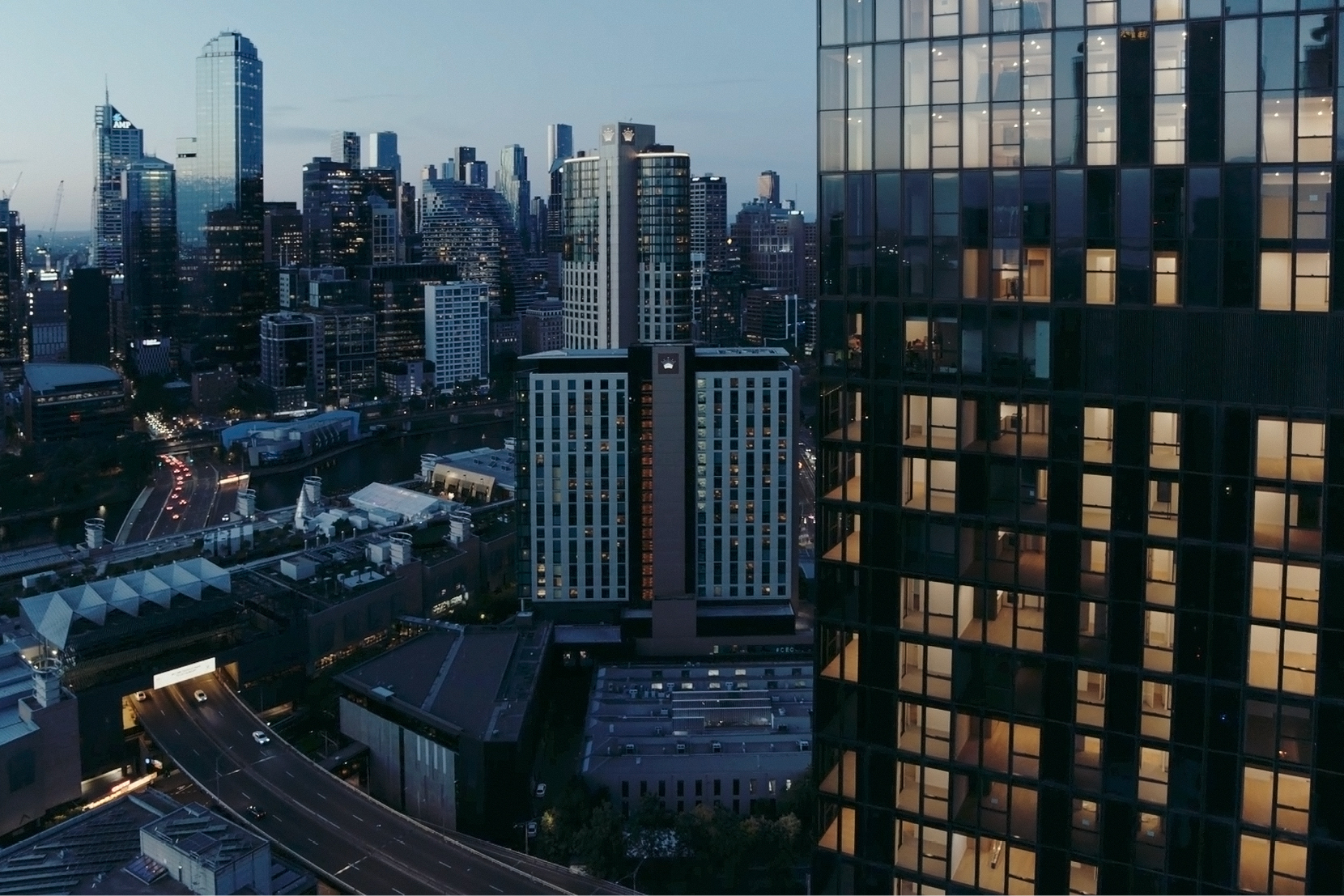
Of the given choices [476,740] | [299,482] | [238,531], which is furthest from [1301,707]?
[299,482]

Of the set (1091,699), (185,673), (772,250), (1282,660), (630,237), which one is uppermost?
(772,250)

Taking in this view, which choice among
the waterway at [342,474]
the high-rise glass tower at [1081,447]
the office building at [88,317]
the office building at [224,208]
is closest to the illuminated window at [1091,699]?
the high-rise glass tower at [1081,447]

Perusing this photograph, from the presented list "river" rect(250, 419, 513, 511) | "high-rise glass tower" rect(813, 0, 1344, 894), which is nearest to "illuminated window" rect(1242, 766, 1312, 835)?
"high-rise glass tower" rect(813, 0, 1344, 894)

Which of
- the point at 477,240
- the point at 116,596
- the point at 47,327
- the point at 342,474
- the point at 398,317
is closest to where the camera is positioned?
the point at 116,596

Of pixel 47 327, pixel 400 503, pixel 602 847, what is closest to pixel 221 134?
pixel 47 327

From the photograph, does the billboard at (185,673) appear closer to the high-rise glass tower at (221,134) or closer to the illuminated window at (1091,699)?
the illuminated window at (1091,699)

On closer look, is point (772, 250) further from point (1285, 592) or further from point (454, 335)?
point (1285, 592)

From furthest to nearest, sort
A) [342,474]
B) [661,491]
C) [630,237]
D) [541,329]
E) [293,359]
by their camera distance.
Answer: [541,329] → [293,359] → [342,474] → [630,237] → [661,491]

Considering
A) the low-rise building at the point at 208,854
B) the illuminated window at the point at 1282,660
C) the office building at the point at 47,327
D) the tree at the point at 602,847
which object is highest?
the office building at the point at 47,327
